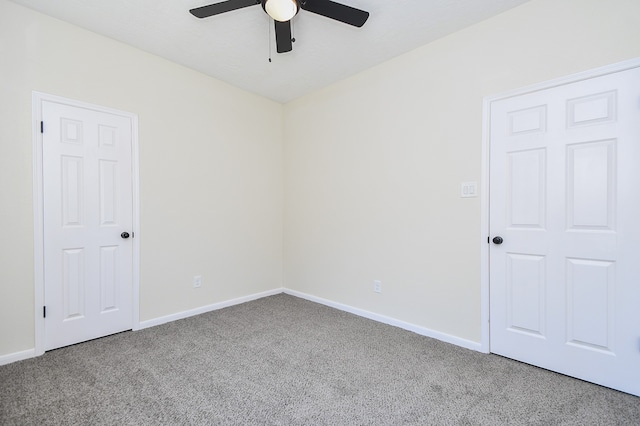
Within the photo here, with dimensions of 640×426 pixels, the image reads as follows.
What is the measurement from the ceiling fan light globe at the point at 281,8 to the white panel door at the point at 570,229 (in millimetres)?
1729

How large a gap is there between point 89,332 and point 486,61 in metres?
4.13

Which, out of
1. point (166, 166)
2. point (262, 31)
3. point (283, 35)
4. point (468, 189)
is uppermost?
point (262, 31)

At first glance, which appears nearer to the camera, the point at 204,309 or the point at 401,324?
the point at 401,324

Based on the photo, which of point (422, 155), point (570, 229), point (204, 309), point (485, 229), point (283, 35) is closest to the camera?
point (570, 229)

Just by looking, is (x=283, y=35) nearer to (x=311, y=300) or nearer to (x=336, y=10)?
(x=336, y=10)

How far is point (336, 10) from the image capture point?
78.7 inches

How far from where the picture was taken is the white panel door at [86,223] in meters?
2.44

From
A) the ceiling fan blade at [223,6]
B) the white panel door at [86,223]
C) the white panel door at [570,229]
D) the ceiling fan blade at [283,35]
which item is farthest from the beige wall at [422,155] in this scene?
the white panel door at [86,223]

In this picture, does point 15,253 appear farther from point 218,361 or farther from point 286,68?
point 286,68

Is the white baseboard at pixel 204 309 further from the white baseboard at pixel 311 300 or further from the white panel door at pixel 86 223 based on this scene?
the white panel door at pixel 86 223

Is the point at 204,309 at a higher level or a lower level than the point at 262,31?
lower

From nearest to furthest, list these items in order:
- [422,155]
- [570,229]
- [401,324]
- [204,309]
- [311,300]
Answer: [570,229] → [422,155] → [401,324] → [204,309] → [311,300]

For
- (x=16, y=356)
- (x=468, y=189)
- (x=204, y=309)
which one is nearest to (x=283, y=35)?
(x=468, y=189)

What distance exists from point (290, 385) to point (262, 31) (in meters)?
2.82
